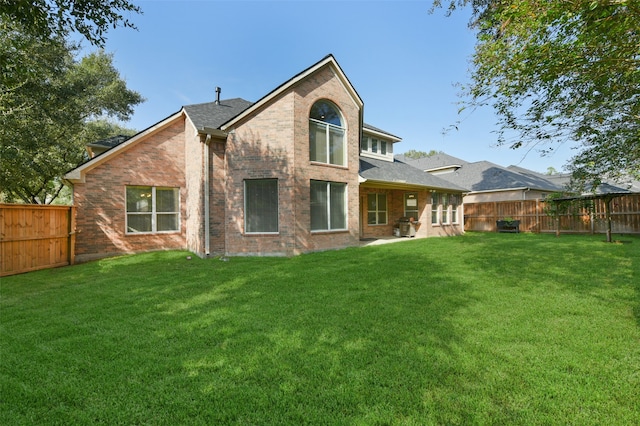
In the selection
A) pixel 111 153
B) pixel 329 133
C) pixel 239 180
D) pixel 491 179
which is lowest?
pixel 239 180

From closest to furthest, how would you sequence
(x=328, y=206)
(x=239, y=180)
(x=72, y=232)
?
(x=72, y=232) → (x=239, y=180) → (x=328, y=206)

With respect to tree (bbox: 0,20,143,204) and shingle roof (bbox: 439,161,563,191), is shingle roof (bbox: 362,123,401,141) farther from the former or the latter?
tree (bbox: 0,20,143,204)

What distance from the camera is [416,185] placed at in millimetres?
14953

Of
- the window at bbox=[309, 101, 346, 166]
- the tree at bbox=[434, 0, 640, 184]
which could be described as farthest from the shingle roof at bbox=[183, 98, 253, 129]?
the tree at bbox=[434, 0, 640, 184]

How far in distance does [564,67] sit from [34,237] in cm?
1318

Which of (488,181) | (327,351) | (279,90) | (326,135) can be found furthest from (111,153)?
(488,181)

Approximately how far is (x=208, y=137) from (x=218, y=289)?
6.17m

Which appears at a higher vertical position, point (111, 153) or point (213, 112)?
point (213, 112)

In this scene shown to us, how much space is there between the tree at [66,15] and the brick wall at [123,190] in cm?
522

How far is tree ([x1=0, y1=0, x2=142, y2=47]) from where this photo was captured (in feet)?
18.0

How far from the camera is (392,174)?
600 inches

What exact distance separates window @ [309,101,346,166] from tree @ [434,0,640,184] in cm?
642

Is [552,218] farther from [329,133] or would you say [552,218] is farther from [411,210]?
[329,133]

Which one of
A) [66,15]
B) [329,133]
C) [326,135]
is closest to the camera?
[66,15]
